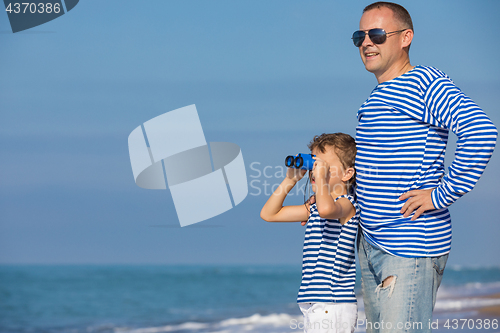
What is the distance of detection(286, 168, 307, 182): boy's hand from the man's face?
66 cm

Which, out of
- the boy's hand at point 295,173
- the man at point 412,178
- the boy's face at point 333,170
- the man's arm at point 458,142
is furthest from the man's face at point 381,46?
the boy's hand at point 295,173

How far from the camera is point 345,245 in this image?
2.53 meters

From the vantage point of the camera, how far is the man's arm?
2.05 meters

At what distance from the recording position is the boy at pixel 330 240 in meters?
2.47

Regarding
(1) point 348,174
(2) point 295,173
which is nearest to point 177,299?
(2) point 295,173

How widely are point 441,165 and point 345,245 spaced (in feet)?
2.08

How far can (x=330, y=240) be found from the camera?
2.55 metres

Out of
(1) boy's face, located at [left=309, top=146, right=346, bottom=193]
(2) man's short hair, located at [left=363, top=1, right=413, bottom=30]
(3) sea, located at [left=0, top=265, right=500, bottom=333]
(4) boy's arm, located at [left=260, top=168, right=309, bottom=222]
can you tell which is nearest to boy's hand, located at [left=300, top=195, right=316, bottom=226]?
(4) boy's arm, located at [left=260, top=168, right=309, bottom=222]

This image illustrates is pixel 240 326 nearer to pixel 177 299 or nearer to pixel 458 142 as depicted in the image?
pixel 177 299

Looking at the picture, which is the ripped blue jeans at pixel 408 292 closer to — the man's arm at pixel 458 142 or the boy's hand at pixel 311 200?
the man's arm at pixel 458 142

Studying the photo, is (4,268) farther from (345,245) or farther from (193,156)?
(345,245)

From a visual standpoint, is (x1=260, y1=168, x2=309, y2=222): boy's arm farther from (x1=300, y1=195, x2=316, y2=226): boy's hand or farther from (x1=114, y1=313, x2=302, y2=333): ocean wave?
(x1=114, y1=313, x2=302, y2=333): ocean wave

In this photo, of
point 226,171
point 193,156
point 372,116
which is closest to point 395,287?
point 372,116

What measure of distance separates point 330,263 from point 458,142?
2.89 ft
